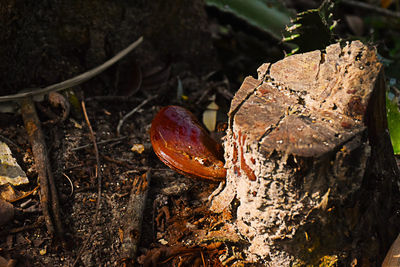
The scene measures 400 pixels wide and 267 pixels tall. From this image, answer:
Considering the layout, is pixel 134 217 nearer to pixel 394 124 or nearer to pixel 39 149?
pixel 39 149

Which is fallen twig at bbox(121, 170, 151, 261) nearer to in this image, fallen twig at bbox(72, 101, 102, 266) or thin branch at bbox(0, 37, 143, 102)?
fallen twig at bbox(72, 101, 102, 266)

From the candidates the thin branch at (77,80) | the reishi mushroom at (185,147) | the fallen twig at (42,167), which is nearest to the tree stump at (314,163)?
the reishi mushroom at (185,147)

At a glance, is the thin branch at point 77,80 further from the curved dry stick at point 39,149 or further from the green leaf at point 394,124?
the green leaf at point 394,124

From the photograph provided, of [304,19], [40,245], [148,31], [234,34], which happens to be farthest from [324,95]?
[234,34]

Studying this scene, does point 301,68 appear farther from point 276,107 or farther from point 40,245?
point 40,245

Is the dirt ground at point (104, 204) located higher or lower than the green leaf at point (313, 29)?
lower

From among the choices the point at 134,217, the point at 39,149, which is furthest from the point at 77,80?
the point at 134,217

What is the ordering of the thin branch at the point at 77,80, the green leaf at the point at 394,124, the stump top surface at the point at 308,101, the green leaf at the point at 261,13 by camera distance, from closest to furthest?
the stump top surface at the point at 308,101
the green leaf at the point at 394,124
the thin branch at the point at 77,80
the green leaf at the point at 261,13
